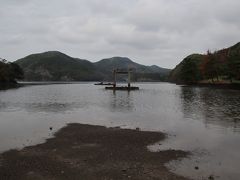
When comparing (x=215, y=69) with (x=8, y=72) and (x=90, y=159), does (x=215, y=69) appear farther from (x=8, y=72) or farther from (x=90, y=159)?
(x=90, y=159)

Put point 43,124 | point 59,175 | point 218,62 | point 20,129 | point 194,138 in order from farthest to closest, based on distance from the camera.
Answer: point 218,62
point 43,124
point 20,129
point 194,138
point 59,175

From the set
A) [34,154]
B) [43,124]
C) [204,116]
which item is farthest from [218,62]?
[34,154]

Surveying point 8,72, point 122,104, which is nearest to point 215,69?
point 122,104

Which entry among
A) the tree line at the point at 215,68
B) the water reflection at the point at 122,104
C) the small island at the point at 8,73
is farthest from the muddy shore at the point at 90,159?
the small island at the point at 8,73

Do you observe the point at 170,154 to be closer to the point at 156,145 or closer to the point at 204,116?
the point at 156,145

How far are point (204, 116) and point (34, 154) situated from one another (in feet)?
89.2

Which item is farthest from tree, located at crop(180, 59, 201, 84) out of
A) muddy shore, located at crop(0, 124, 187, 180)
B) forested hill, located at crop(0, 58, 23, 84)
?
muddy shore, located at crop(0, 124, 187, 180)

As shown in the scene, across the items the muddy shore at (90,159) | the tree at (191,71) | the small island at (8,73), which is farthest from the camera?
the tree at (191,71)

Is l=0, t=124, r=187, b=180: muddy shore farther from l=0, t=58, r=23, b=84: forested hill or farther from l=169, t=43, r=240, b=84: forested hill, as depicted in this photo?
l=0, t=58, r=23, b=84: forested hill

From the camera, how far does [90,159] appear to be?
19.1 meters

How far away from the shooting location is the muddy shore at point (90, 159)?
53.1ft

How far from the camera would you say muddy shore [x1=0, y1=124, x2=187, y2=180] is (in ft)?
53.1

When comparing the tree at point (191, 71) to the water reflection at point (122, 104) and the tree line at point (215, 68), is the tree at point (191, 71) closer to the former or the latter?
the tree line at point (215, 68)

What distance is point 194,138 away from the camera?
26.3 meters
